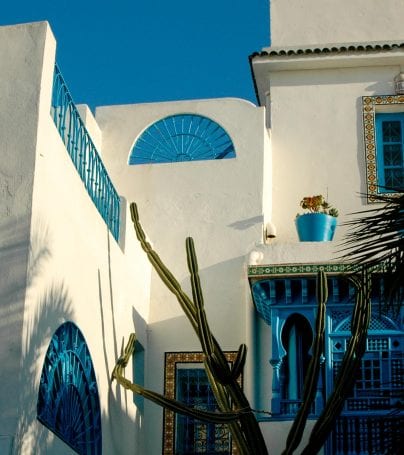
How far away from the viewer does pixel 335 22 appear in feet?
51.9

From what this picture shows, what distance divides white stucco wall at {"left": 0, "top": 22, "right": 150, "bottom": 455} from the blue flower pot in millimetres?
2360

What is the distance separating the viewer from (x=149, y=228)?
1430 cm

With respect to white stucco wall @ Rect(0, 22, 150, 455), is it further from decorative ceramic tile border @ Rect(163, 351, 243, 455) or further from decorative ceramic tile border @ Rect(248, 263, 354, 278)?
decorative ceramic tile border @ Rect(248, 263, 354, 278)

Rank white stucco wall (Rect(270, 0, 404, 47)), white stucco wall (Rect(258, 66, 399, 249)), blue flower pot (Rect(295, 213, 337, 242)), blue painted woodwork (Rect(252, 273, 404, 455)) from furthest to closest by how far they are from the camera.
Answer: white stucco wall (Rect(270, 0, 404, 47))
white stucco wall (Rect(258, 66, 399, 249))
blue flower pot (Rect(295, 213, 337, 242))
blue painted woodwork (Rect(252, 273, 404, 455))

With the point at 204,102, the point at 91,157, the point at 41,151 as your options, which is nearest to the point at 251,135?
the point at 204,102

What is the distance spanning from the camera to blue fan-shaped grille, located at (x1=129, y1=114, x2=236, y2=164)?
14695mm

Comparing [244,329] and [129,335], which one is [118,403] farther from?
[244,329]

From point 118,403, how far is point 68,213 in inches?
96.9

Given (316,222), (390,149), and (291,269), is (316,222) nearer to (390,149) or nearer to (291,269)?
(291,269)

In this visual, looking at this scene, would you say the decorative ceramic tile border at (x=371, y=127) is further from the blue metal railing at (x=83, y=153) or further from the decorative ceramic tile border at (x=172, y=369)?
the blue metal railing at (x=83, y=153)

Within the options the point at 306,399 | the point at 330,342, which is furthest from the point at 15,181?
the point at 330,342

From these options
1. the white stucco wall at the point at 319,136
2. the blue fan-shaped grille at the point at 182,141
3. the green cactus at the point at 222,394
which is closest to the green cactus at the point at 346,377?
the green cactus at the point at 222,394

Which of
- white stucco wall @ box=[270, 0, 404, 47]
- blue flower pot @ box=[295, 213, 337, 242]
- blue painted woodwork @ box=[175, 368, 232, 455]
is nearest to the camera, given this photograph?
blue painted woodwork @ box=[175, 368, 232, 455]

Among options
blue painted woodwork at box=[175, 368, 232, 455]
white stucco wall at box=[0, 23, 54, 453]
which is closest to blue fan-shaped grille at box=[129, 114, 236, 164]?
blue painted woodwork at box=[175, 368, 232, 455]
